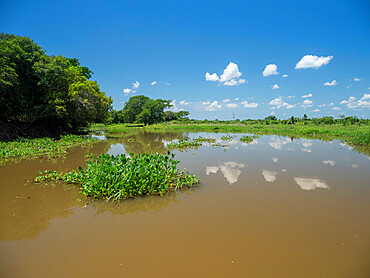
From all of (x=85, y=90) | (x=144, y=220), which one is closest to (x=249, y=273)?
(x=144, y=220)

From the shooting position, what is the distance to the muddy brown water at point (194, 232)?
2826mm

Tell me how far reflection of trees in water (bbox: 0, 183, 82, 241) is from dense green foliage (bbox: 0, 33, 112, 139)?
40.3ft

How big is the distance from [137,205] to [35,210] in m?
2.40

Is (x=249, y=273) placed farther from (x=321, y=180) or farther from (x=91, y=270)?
(x=321, y=180)

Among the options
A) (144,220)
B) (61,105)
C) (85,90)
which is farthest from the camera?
(85,90)

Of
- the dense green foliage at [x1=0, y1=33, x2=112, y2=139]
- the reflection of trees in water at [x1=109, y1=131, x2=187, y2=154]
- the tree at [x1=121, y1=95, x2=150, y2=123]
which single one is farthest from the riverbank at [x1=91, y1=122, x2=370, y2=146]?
the tree at [x1=121, y1=95, x2=150, y2=123]

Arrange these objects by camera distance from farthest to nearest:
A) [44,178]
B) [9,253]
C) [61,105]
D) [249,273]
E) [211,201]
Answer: [61,105] → [44,178] → [211,201] → [9,253] → [249,273]

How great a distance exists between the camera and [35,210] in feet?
14.6

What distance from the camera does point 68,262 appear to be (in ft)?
9.50

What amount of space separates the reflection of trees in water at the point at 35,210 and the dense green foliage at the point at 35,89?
1228cm

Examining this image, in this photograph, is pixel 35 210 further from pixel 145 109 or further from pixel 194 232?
pixel 145 109

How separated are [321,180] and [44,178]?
9879mm

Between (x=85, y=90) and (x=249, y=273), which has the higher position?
(x=85, y=90)

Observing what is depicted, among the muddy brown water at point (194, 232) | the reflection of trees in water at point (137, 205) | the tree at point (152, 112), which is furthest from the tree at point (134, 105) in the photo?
the reflection of trees in water at point (137, 205)
